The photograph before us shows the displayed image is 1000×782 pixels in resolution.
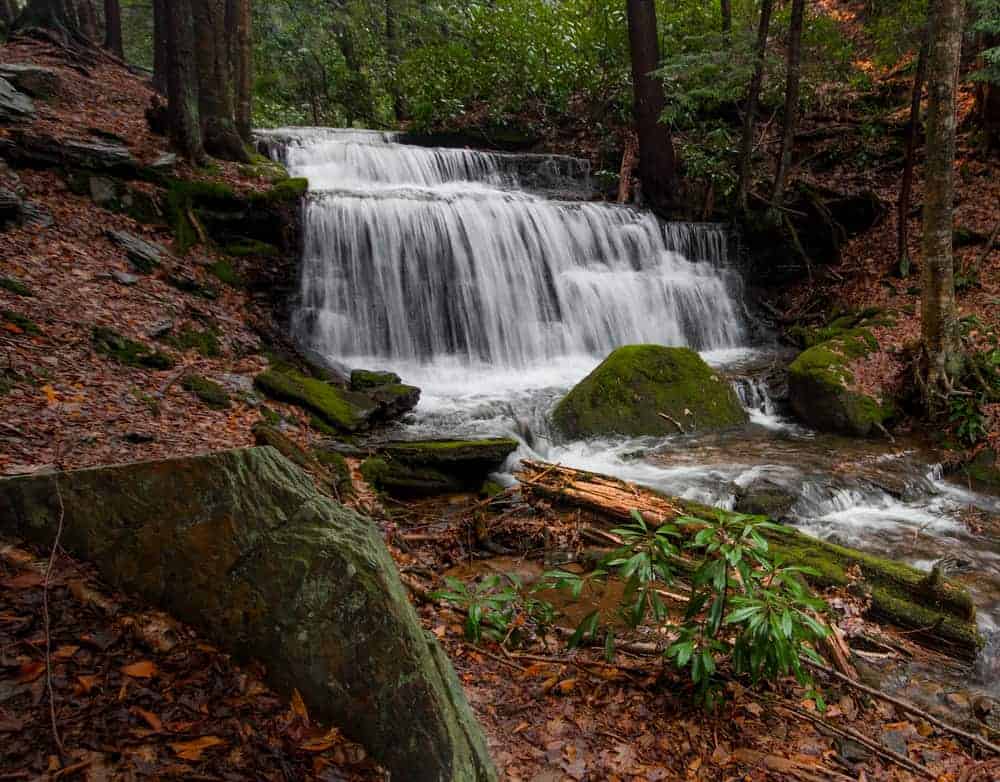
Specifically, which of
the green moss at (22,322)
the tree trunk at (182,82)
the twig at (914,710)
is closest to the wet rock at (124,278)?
the green moss at (22,322)

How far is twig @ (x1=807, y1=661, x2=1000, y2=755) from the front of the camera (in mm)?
2895

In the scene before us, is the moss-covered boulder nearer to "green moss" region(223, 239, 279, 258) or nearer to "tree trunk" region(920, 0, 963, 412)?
"tree trunk" region(920, 0, 963, 412)

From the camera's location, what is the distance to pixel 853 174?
13766 millimetres

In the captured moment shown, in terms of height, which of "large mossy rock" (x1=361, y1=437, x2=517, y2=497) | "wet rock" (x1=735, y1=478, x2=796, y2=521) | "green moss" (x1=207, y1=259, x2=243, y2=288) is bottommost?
"wet rock" (x1=735, y1=478, x2=796, y2=521)

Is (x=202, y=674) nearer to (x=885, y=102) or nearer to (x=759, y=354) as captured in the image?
(x=759, y=354)

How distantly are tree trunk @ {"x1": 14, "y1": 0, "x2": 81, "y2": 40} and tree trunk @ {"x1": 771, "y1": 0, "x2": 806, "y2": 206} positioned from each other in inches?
600

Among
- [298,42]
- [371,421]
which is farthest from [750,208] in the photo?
[298,42]

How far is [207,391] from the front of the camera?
554cm

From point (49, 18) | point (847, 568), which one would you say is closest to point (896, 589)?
point (847, 568)

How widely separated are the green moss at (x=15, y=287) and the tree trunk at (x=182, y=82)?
4.35 m

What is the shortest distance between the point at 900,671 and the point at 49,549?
4.29 meters

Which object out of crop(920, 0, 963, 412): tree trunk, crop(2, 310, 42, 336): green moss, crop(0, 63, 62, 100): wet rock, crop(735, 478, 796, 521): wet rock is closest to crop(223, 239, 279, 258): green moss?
crop(2, 310, 42, 336): green moss

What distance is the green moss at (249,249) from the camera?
8.78m

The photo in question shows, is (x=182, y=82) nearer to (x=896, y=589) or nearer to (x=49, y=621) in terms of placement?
Answer: (x=49, y=621)
